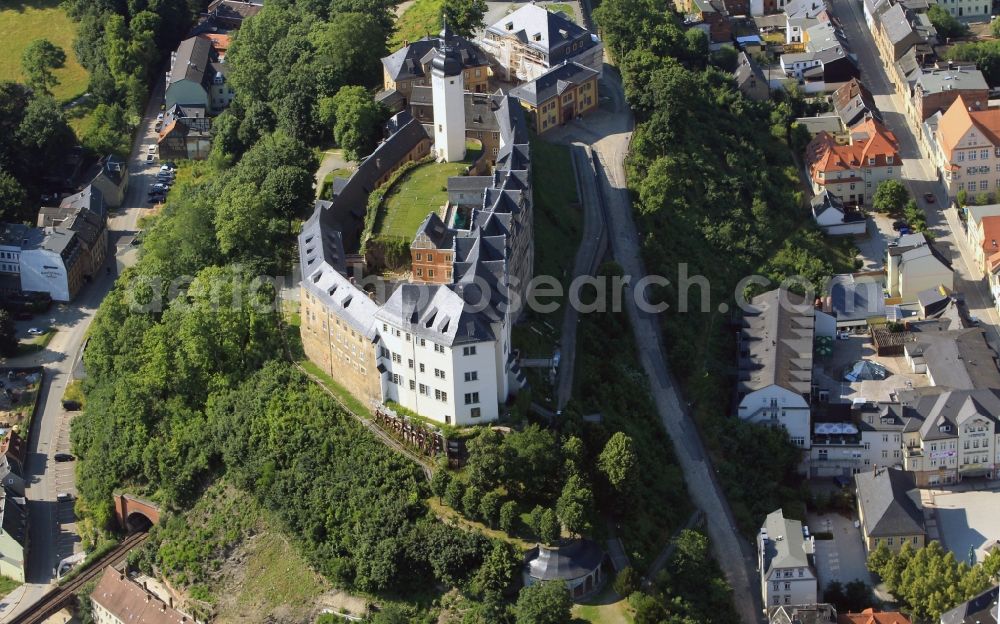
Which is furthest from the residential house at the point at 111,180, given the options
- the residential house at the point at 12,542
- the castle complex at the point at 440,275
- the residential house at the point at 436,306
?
the residential house at the point at 12,542

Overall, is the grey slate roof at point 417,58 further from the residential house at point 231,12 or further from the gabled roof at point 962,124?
the residential house at point 231,12

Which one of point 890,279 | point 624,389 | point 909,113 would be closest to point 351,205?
point 624,389

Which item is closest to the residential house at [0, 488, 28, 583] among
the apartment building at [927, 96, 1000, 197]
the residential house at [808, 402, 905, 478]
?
the residential house at [808, 402, 905, 478]

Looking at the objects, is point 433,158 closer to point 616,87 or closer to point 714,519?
point 616,87

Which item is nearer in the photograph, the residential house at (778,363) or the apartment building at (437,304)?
the apartment building at (437,304)

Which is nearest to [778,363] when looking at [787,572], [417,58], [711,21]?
[787,572]

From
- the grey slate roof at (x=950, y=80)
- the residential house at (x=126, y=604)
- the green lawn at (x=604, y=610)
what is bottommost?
the residential house at (x=126, y=604)

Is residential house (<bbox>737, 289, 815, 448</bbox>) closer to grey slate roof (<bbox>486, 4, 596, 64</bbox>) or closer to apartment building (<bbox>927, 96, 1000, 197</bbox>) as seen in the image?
apartment building (<bbox>927, 96, 1000, 197</bbox>)
